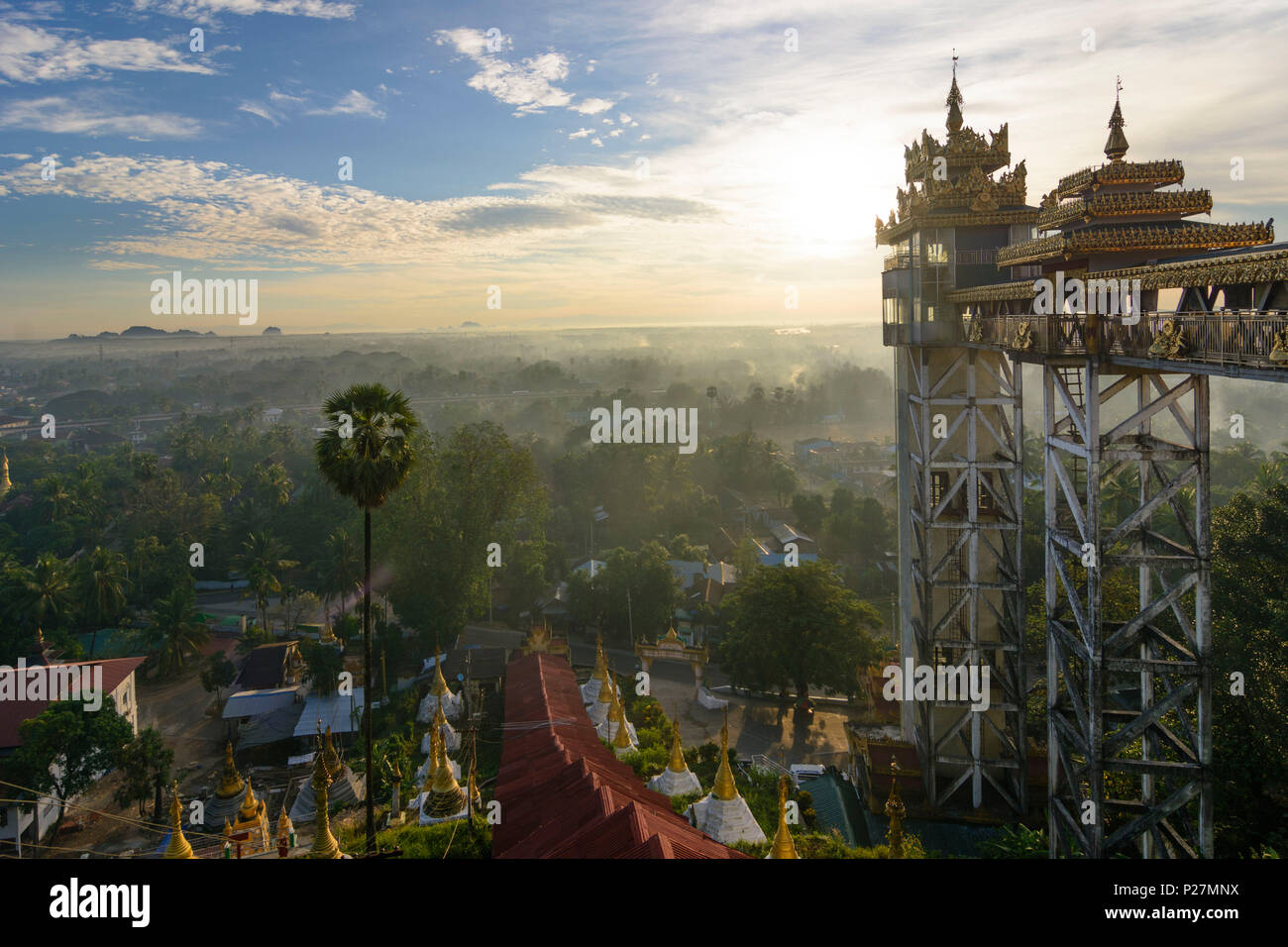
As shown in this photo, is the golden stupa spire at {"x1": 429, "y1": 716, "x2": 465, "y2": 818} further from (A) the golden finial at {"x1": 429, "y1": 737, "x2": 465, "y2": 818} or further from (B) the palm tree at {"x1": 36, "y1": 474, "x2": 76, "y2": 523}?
(B) the palm tree at {"x1": 36, "y1": 474, "x2": 76, "y2": 523}

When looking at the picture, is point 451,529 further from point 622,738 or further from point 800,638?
point 622,738

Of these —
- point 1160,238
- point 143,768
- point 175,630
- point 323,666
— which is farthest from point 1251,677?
point 175,630

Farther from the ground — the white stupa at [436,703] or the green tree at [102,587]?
the green tree at [102,587]

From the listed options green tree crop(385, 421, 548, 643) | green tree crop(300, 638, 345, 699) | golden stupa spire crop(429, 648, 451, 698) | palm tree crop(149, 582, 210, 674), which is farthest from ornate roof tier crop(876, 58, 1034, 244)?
palm tree crop(149, 582, 210, 674)

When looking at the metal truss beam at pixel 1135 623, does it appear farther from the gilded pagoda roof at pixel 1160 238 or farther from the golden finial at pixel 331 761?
the golden finial at pixel 331 761

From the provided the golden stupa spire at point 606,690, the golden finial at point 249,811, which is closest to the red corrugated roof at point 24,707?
the golden finial at point 249,811

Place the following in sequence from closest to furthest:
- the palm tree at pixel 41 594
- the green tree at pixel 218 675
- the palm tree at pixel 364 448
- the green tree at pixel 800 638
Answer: the palm tree at pixel 364 448
the green tree at pixel 800 638
the green tree at pixel 218 675
the palm tree at pixel 41 594
